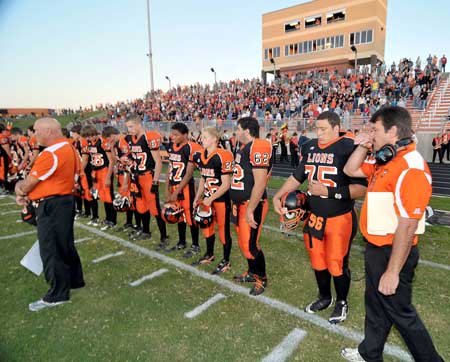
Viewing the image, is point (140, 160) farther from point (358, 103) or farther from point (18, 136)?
point (358, 103)

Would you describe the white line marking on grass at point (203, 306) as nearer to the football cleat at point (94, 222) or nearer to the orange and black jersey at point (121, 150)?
the orange and black jersey at point (121, 150)

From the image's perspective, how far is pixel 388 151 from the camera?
2.39 m

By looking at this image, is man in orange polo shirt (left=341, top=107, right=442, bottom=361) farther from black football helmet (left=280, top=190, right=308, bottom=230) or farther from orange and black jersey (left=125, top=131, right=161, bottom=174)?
orange and black jersey (left=125, top=131, right=161, bottom=174)

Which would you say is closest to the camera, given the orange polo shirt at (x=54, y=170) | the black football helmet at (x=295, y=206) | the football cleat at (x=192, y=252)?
the black football helmet at (x=295, y=206)

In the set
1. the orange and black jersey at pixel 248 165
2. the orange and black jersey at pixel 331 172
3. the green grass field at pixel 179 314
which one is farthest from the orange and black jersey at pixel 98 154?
the orange and black jersey at pixel 331 172

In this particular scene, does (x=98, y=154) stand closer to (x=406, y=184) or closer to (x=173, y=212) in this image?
(x=173, y=212)

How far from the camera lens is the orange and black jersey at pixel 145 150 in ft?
19.7

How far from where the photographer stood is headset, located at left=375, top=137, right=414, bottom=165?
2.39 meters

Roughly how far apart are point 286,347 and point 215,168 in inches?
99.6

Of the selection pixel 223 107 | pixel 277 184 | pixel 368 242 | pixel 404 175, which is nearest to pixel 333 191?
pixel 368 242

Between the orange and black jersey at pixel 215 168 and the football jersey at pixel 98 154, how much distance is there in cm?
311

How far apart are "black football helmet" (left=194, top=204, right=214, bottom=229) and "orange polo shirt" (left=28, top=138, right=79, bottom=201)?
184 cm

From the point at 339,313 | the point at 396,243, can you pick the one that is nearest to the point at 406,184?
the point at 396,243

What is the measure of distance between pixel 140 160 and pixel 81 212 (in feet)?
10.6
